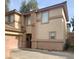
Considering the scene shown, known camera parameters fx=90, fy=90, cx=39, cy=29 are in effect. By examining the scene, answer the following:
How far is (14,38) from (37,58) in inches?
30.0

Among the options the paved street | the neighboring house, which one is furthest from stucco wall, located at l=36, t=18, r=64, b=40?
the paved street

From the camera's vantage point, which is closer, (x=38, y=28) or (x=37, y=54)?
(x=37, y=54)

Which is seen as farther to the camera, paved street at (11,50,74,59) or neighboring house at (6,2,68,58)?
neighboring house at (6,2,68,58)

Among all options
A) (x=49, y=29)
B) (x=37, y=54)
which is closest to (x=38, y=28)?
(x=49, y=29)

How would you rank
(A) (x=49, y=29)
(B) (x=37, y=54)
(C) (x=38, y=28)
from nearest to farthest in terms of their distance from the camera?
(B) (x=37, y=54)
(A) (x=49, y=29)
(C) (x=38, y=28)

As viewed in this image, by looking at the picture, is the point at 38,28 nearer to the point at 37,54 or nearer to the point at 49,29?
the point at 49,29

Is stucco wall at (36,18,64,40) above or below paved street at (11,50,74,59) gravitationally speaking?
above

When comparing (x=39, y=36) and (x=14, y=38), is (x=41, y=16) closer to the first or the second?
(x=39, y=36)

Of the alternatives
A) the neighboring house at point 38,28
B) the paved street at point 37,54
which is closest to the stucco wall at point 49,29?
the neighboring house at point 38,28

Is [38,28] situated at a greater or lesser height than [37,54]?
greater

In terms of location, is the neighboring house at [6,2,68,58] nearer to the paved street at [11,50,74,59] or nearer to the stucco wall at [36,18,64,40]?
the stucco wall at [36,18,64,40]

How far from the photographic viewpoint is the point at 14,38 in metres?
1.99
